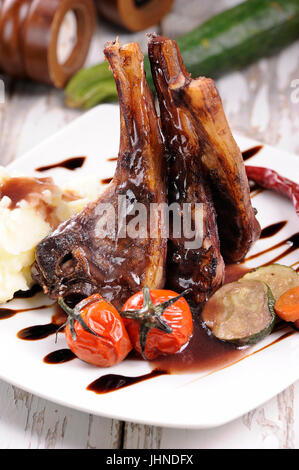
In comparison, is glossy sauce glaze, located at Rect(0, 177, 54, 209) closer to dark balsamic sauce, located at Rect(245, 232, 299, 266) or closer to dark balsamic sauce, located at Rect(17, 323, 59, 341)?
dark balsamic sauce, located at Rect(17, 323, 59, 341)

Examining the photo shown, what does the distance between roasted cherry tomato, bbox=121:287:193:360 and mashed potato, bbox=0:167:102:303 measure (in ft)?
2.36

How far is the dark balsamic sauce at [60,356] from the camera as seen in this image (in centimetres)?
317

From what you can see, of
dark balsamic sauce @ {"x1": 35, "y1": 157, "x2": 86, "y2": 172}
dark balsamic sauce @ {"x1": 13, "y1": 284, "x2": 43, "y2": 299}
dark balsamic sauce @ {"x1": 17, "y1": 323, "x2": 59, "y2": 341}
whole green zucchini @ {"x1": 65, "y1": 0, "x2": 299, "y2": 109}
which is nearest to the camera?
dark balsamic sauce @ {"x1": 17, "y1": 323, "x2": 59, "y2": 341}

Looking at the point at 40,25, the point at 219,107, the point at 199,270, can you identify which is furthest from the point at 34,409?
the point at 40,25

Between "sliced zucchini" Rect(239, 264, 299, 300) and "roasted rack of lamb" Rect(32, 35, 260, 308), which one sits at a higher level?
"roasted rack of lamb" Rect(32, 35, 260, 308)

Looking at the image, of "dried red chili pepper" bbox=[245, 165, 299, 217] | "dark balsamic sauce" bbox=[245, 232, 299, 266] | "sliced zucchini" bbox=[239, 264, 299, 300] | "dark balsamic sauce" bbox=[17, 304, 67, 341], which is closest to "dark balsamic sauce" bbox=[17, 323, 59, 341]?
"dark balsamic sauce" bbox=[17, 304, 67, 341]

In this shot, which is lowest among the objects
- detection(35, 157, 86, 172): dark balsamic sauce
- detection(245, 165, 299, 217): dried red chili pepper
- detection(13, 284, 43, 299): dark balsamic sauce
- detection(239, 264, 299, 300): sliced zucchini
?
detection(13, 284, 43, 299): dark balsamic sauce

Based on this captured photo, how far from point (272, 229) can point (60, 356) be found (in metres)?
1.65

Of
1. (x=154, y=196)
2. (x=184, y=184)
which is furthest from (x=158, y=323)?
(x=184, y=184)

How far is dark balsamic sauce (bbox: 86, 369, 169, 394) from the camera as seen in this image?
2.97 m

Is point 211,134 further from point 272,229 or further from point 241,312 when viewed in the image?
point 272,229

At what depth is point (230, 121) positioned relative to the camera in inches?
231

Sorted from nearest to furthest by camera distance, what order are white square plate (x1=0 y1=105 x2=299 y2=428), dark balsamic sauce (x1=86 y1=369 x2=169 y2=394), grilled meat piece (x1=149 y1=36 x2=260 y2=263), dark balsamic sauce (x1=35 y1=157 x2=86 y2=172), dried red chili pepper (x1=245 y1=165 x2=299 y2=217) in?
white square plate (x1=0 y1=105 x2=299 y2=428) → dark balsamic sauce (x1=86 y1=369 x2=169 y2=394) → grilled meat piece (x1=149 y1=36 x2=260 y2=263) → dried red chili pepper (x1=245 y1=165 x2=299 y2=217) → dark balsamic sauce (x1=35 y1=157 x2=86 y2=172)

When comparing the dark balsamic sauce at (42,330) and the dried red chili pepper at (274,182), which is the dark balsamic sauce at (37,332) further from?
the dried red chili pepper at (274,182)
